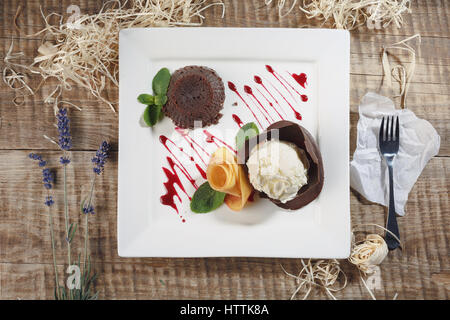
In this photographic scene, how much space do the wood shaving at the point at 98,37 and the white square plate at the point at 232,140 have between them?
0.12m

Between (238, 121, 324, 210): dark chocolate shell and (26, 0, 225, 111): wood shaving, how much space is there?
0.57 metres

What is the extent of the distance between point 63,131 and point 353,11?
4.33ft

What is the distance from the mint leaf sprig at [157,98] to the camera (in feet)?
4.85

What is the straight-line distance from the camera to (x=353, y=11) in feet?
5.23

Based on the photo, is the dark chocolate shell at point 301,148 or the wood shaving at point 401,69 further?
the wood shaving at point 401,69

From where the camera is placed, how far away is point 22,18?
5.27ft

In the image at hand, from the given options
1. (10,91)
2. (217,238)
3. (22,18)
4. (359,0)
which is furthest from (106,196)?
(359,0)

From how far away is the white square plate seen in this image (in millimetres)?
1459

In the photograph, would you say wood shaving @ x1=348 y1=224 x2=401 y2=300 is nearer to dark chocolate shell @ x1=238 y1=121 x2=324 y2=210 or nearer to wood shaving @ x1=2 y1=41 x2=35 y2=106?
dark chocolate shell @ x1=238 y1=121 x2=324 y2=210

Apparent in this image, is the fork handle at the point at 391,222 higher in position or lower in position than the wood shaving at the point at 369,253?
higher

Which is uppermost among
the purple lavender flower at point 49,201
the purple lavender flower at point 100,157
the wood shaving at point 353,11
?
the wood shaving at point 353,11

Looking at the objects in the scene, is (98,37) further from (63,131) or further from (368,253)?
(368,253)

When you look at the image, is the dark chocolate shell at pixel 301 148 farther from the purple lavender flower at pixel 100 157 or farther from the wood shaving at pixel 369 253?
the purple lavender flower at pixel 100 157

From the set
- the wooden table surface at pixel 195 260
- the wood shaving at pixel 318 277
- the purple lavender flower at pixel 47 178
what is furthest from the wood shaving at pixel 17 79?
the wood shaving at pixel 318 277
